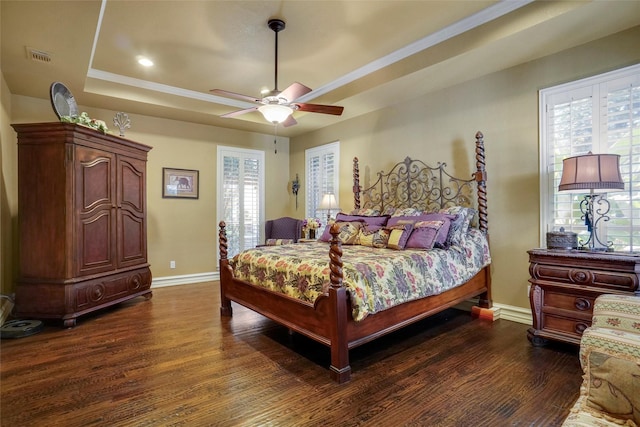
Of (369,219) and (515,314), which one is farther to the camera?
(369,219)

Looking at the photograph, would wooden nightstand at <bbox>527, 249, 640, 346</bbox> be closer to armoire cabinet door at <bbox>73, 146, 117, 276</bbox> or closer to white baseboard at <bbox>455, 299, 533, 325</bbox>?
white baseboard at <bbox>455, 299, 533, 325</bbox>

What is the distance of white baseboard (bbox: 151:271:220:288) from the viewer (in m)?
5.19

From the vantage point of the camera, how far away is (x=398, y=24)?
10.2 ft

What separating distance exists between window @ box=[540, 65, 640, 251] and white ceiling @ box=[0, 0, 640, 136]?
463mm

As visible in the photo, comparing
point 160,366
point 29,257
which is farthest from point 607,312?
point 29,257

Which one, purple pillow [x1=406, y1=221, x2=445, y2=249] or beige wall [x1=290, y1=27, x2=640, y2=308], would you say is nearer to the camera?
beige wall [x1=290, y1=27, x2=640, y2=308]

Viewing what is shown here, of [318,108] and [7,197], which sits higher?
[318,108]

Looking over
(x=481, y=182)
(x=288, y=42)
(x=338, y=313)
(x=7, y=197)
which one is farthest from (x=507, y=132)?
(x=7, y=197)

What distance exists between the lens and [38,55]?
316cm

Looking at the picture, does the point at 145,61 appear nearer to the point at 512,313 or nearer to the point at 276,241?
the point at 276,241

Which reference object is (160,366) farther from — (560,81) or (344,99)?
(560,81)

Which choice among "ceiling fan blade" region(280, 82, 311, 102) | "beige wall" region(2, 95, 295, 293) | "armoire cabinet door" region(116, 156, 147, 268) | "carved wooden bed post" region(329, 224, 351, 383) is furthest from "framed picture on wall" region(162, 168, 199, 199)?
"carved wooden bed post" region(329, 224, 351, 383)

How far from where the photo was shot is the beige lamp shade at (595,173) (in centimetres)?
244

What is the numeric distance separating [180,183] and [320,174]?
2503 millimetres
